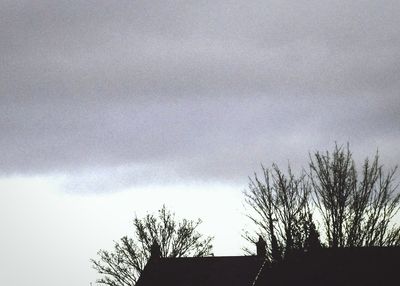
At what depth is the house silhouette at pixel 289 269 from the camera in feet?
89.7

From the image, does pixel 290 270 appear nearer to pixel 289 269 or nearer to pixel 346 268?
pixel 289 269

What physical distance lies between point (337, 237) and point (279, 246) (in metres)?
5.08

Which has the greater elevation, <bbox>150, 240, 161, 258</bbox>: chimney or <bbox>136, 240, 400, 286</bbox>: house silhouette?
<bbox>150, 240, 161, 258</bbox>: chimney

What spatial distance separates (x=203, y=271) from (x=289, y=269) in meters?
6.65

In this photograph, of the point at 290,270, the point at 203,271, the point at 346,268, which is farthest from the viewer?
the point at 203,271

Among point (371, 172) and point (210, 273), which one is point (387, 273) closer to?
point (371, 172)

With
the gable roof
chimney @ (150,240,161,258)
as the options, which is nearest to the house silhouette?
the gable roof

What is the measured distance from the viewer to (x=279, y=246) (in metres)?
35.7

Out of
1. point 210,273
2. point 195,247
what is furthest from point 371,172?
point 195,247

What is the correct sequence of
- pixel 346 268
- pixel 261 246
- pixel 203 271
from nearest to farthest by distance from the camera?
1. pixel 346 268
2. pixel 203 271
3. pixel 261 246

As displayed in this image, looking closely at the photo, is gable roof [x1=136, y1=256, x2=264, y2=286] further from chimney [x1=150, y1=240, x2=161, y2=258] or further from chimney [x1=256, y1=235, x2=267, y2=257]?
chimney [x1=150, y1=240, x2=161, y2=258]

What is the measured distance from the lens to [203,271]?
3278 centimetres

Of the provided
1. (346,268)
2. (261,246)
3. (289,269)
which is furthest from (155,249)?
(346,268)

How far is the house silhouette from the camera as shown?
27.3 metres
